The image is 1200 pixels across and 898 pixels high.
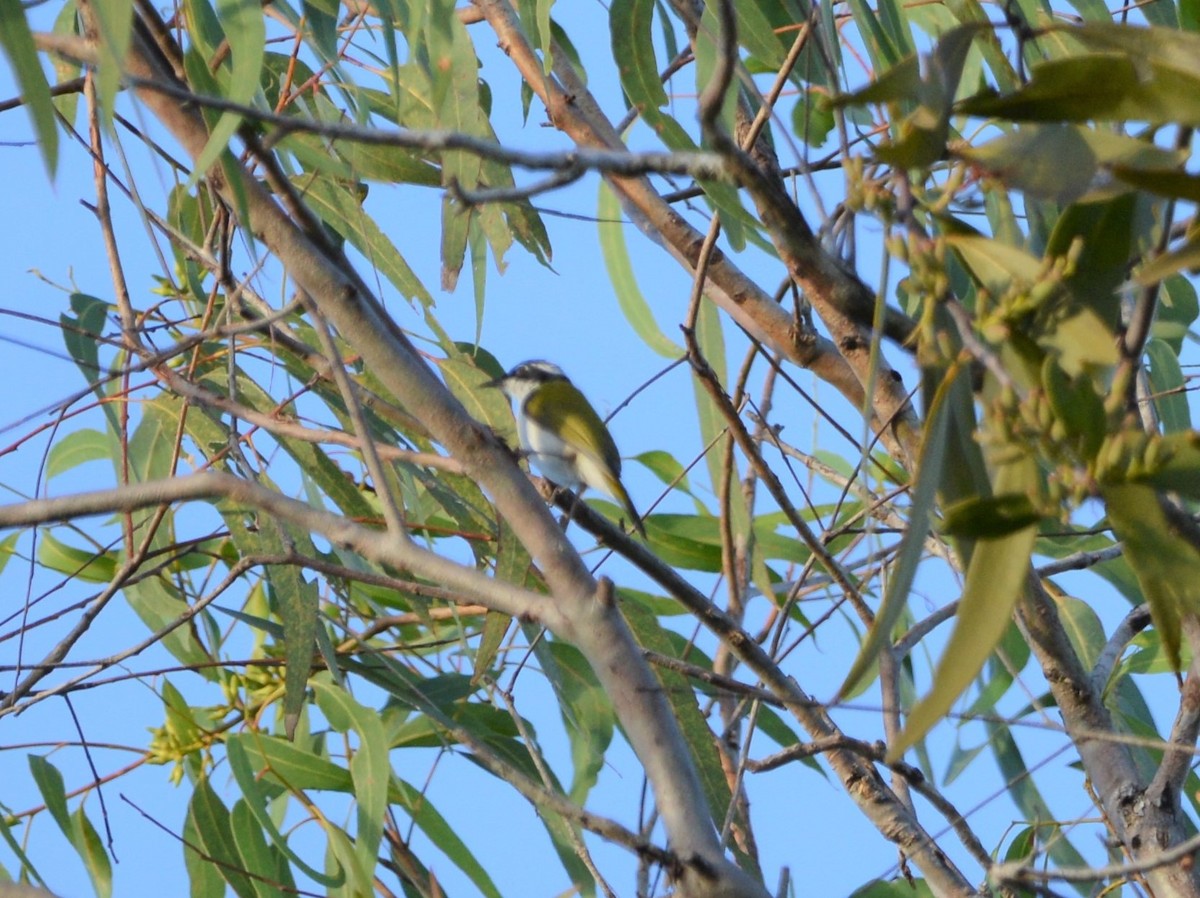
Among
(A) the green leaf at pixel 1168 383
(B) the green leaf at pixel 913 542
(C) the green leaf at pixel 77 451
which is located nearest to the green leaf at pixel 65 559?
(C) the green leaf at pixel 77 451

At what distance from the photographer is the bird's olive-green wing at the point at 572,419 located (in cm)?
453

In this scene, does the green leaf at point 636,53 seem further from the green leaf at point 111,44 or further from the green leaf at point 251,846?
the green leaf at point 251,846

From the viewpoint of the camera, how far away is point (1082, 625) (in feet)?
8.93

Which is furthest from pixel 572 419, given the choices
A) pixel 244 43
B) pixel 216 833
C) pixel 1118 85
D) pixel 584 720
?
pixel 1118 85

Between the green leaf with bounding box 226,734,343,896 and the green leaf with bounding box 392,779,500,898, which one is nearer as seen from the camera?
the green leaf with bounding box 226,734,343,896

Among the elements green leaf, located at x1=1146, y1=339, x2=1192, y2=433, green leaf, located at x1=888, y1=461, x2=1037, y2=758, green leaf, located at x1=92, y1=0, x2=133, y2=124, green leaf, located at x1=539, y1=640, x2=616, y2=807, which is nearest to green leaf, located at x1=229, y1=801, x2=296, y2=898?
green leaf, located at x1=539, y1=640, x2=616, y2=807

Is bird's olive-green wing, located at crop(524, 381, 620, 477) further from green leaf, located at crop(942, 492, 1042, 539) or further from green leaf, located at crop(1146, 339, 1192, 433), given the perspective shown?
green leaf, located at crop(942, 492, 1042, 539)

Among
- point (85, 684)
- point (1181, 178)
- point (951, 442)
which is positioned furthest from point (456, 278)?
point (1181, 178)

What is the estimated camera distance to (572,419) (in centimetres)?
475

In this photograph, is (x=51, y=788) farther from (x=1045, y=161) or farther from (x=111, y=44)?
(x=1045, y=161)

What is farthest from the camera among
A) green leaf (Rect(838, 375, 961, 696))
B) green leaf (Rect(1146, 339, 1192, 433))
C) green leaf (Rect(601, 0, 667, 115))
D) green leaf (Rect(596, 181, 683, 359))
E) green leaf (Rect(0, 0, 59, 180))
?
green leaf (Rect(596, 181, 683, 359))

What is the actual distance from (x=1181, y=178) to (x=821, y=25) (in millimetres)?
1190

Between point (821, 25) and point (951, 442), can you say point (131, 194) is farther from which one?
point (951, 442)

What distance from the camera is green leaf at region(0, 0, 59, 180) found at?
1242mm
